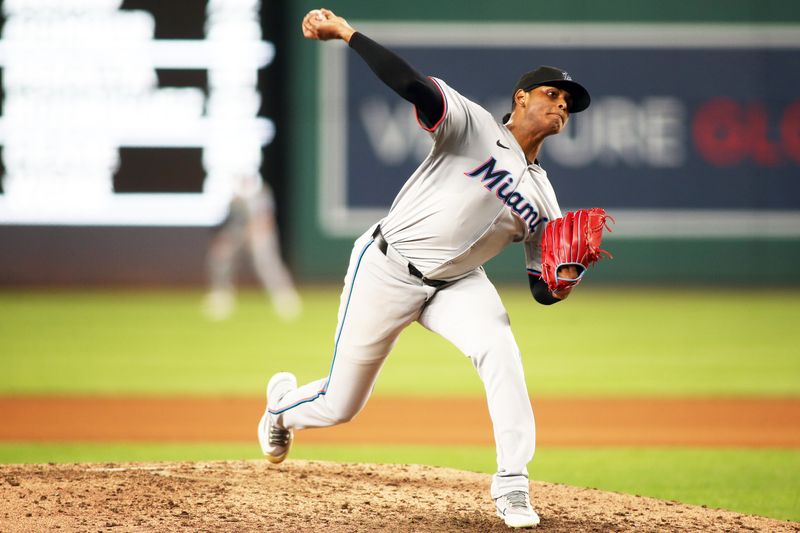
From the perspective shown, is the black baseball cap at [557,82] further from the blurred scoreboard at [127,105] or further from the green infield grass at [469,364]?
the blurred scoreboard at [127,105]

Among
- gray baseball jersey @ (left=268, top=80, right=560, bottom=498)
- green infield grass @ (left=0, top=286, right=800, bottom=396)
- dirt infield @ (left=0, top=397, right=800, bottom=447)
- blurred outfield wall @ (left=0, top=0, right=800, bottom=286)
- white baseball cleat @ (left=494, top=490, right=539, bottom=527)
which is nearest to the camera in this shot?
white baseball cleat @ (left=494, top=490, right=539, bottom=527)

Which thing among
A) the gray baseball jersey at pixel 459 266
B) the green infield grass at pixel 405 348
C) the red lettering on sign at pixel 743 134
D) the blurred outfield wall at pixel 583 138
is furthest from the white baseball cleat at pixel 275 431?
the red lettering on sign at pixel 743 134

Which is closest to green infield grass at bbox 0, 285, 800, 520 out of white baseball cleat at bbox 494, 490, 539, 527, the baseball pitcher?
white baseball cleat at bbox 494, 490, 539, 527

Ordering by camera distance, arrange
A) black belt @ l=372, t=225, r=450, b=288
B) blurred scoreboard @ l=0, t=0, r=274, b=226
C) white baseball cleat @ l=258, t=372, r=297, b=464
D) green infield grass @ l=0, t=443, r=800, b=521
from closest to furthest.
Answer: black belt @ l=372, t=225, r=450, b=288 → white baseball cleat @ l=258, t=372, r=297, b=464 → green infield grass @ l=0, t=443, r=800, b=521 → blurred scoreboard @ l=0, t=0, r=274, b=226

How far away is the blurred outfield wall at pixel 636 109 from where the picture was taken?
1616cm

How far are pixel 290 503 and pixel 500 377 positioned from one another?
966 mm

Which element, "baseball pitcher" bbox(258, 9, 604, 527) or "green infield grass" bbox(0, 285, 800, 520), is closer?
"baseball pitcher" bbox(258, 9, 604, 527)

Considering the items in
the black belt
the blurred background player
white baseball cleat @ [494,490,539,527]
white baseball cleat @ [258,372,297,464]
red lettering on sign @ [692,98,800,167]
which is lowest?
white baseball cleat @ [494,490,539,527]

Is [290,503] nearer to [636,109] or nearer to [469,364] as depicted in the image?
[469,364]

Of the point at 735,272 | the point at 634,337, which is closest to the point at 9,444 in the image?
the point at 634,337

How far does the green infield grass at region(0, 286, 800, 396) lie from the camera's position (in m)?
8.34

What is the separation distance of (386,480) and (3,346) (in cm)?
685

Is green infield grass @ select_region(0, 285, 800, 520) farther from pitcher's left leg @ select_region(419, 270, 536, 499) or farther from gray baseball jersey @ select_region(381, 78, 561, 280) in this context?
gray baseball jersey @ select_region(381, 78, 561, 280)

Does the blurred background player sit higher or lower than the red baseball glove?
higher
